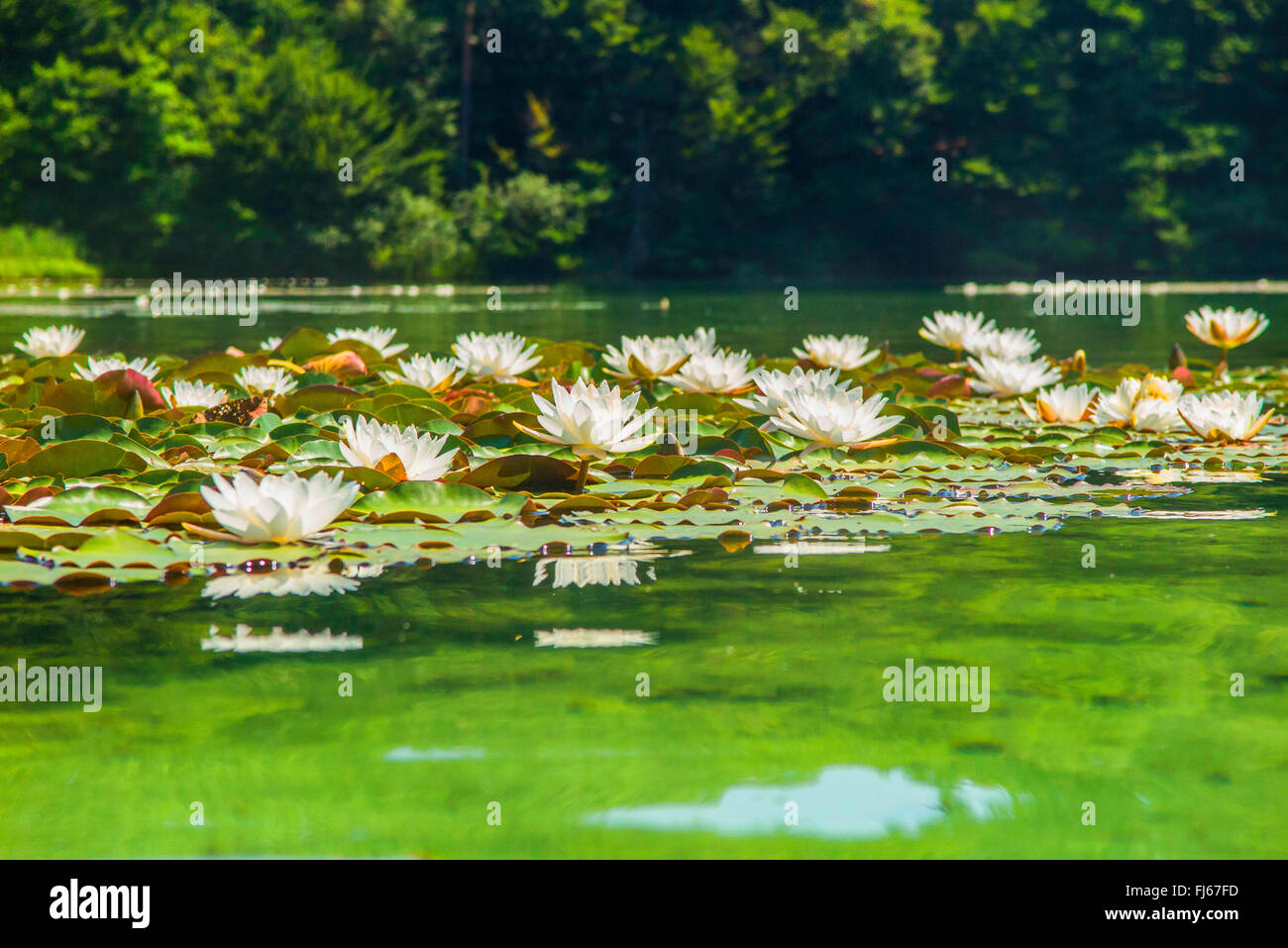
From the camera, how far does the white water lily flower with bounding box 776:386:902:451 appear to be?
322 cm

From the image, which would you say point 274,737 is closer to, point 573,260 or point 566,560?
point 566,560

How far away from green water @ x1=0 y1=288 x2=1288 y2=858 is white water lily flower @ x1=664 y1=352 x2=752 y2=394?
6.19ft

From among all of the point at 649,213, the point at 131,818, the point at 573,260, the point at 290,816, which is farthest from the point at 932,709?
the point at 649,213

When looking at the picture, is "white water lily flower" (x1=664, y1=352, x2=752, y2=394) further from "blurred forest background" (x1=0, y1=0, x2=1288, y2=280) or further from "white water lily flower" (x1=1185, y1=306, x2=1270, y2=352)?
"blurred forest background" (x1=0, y1=0, x2=1288, y2=280)

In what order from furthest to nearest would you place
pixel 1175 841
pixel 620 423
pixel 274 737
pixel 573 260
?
1. pixel 573 260
2. pixel 620 423
3. pixel 274 737
4. pixel 1175 841

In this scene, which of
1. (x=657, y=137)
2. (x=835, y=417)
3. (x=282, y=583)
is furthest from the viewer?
(x=657, y=137)

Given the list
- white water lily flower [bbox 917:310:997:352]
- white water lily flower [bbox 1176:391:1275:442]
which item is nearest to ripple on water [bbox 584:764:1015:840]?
white water lily flower [bbox 1176:391:1275:442]

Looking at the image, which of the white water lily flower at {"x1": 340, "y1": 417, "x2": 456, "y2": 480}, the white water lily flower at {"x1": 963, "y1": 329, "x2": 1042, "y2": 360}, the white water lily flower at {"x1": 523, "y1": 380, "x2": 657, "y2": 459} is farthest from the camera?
the white water lily flower at {"x1": 963, "y1": 329, "x2": 1042, "y2": 360}

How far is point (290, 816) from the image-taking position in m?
1.22

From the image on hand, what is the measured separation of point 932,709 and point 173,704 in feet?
2.90

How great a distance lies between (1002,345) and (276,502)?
3.48 metres

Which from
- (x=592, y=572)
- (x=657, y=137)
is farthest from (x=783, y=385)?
(x=657, y=137)

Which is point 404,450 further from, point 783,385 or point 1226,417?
point 1226,417

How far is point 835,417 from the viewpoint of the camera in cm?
324
